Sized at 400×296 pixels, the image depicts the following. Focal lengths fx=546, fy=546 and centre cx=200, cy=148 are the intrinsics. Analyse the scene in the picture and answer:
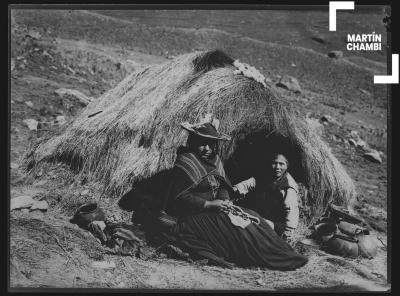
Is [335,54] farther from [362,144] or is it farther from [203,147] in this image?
[203,147]

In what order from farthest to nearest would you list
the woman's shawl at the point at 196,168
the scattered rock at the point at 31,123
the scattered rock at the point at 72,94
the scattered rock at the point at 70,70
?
the scattered rock at the point at 70,70 → the scattered rock at the point at 72,94 → the scattered rock at the point at 31,123 → the woman's shawl at the point at 196,168

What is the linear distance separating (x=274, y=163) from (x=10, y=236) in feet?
11.6

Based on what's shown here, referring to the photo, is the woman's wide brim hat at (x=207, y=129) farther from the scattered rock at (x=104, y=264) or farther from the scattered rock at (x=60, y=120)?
the scattered rock at (x=104, y=264)

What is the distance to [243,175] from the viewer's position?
22.9ft

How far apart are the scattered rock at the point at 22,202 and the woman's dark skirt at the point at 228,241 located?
6.28ft

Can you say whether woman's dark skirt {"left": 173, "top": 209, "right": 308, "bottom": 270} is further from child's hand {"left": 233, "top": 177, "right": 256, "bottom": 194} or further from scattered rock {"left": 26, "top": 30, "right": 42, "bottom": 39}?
scattered rock {"left": 26, "top": 30, "right": 42, "bottom": 39}

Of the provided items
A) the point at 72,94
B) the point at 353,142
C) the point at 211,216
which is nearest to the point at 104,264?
the point at 211,216

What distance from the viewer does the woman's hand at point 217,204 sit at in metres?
6.81

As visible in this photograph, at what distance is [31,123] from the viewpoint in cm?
724

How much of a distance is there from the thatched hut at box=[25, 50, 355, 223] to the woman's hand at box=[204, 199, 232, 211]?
39 cm

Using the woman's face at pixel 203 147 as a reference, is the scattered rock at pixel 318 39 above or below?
above

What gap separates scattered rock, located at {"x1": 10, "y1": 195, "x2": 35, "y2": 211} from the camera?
23.1 ft

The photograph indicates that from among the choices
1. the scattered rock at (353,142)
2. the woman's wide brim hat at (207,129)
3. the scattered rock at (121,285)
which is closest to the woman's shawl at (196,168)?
the woman's wide brim hat at (207,129)

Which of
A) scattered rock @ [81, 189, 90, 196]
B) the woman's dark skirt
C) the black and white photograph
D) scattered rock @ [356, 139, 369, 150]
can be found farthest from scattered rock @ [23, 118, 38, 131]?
scattered rock @ [356, 139, 369, 150]
